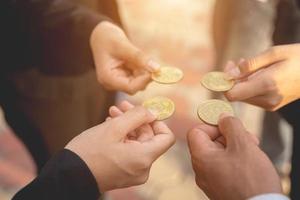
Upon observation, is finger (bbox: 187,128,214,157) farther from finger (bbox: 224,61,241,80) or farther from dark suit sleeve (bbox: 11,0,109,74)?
dark suit sleeve (bbox: 11,0,109,74)

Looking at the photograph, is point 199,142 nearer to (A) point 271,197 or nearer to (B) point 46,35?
(A) point 271,197

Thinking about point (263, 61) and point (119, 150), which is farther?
point (263, 61)

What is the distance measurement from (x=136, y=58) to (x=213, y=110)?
237 millimetres

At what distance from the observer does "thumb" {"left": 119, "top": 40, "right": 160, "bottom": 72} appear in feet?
3.36

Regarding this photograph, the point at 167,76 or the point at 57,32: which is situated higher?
the point at 57,32

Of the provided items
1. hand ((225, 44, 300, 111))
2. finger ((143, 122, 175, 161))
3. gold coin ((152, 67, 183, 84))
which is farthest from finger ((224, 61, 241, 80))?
finger ((143, 122, 175, 161))

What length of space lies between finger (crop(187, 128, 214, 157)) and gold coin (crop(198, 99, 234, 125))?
0.06m

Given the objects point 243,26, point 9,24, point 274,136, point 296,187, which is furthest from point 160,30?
point 296,187

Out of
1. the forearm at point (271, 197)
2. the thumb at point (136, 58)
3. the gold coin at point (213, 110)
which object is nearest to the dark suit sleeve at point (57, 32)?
the thumb at point (136, 58)

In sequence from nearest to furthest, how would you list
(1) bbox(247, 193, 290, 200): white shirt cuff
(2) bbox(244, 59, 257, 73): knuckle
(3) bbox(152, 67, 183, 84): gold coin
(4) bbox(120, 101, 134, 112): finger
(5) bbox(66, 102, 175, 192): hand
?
(1) bbox(247, 193, 290, 200): white shirt cuff < (5) bbox(66, 102, 175, 192): hand < (4) bbox(120, 101, 134, 112): finger < (2) bbox(244, 59, 257, 73): knuckle < (3) bbox(152, 67, 183, 84): gold coin

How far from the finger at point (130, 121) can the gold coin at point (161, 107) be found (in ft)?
0.38

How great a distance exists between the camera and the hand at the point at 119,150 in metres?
0.73

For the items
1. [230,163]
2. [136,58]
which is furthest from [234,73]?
[230,163]

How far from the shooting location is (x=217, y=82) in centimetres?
103
